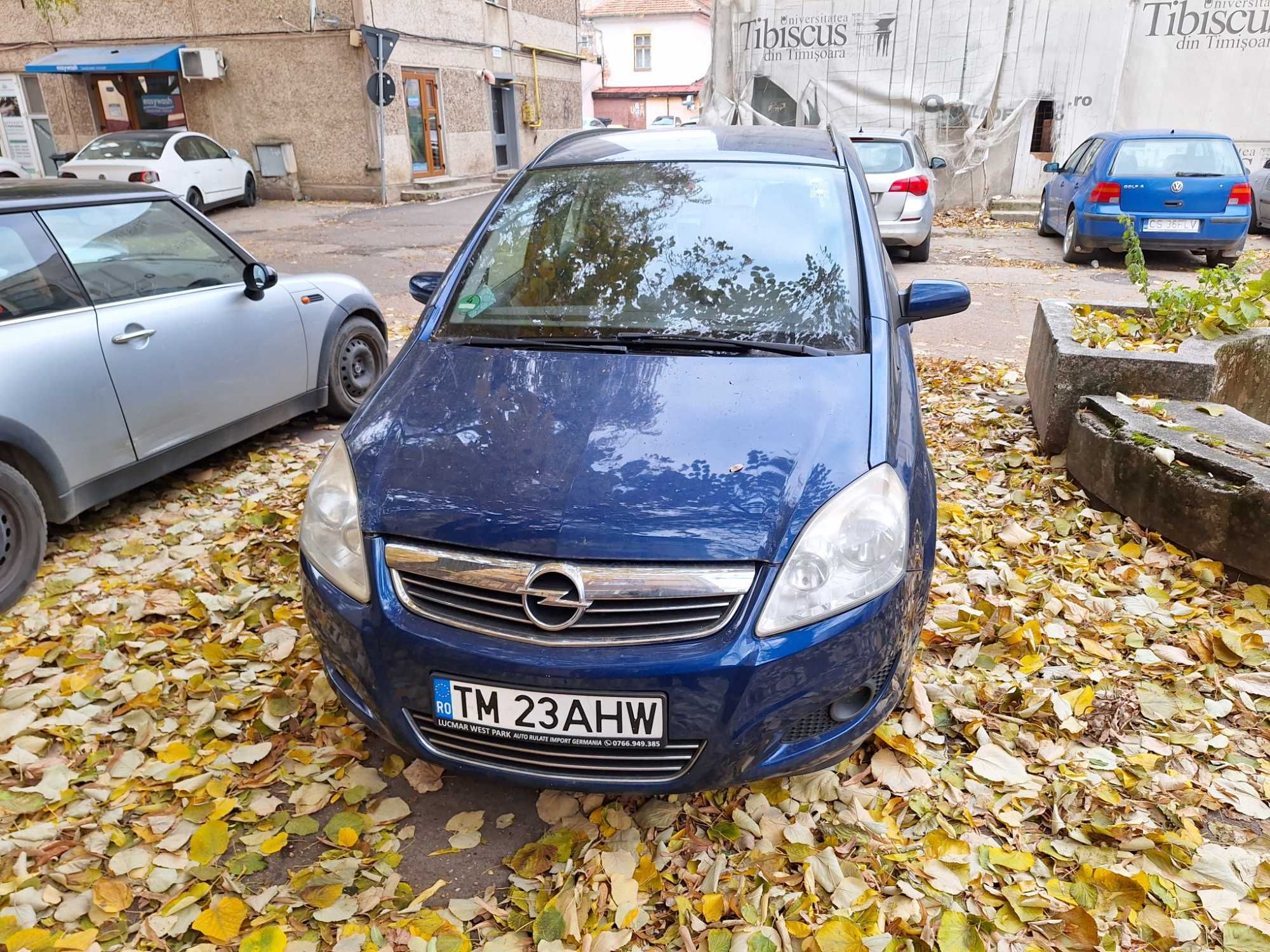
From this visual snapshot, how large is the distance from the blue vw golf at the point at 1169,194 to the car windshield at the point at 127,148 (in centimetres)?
1471

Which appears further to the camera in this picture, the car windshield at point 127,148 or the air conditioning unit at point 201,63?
the air conditioning unit at point 201,63

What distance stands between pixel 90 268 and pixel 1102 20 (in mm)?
16698

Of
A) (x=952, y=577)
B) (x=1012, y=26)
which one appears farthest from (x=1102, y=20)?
(x=952, y=577)

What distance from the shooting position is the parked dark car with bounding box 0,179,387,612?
11.7 feet

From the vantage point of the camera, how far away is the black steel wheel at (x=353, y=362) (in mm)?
5426

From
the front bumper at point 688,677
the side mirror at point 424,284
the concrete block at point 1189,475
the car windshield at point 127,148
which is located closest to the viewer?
the front bumper at point 688,677

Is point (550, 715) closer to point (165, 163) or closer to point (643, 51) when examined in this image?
point (165, 163)

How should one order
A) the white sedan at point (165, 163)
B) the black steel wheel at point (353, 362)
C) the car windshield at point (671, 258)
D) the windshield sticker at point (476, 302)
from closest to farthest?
the car windshield at point (671, 258)
the windshield sticker at point (476, 302)
the black steel wheel at point (353, 362)
the white sedan at point (165, 163)

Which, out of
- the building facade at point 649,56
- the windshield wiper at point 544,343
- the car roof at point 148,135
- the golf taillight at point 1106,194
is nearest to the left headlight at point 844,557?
the windshield wiper at point 544,343

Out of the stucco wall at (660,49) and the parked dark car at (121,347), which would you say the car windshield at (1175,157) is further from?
the stucco wall at (660,49)

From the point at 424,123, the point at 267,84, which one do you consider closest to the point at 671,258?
the point at 267,84

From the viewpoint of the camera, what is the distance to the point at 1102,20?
15.2m

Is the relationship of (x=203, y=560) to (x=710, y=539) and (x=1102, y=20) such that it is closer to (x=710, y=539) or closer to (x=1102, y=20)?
(x=710, y=539)

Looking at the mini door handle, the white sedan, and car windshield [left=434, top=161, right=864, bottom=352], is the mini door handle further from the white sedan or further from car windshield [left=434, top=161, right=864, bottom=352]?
the white sedan
